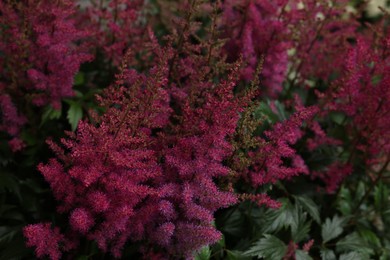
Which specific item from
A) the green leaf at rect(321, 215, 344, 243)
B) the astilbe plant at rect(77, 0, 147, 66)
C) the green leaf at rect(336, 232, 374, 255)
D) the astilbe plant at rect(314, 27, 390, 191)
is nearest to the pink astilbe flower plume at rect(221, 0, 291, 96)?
the astilbe plant at rect(314, 27, 390, 191)

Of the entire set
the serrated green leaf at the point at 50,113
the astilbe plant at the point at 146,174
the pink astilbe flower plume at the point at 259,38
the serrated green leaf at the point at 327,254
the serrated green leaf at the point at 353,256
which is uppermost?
the pink astilbe flower plume at the point at 259,38

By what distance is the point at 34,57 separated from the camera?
2.49 m

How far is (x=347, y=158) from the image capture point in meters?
3.22

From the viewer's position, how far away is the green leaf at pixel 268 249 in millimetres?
2455

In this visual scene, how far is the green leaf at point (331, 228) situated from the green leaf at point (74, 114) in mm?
1580

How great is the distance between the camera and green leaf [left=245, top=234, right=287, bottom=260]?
8.05 feet

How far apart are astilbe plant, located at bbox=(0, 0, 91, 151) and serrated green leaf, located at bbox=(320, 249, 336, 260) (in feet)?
5.61

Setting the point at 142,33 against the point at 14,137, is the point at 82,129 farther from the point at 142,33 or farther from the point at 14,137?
the point at 142,33

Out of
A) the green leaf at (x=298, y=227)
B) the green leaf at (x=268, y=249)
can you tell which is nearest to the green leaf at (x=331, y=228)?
the green leaf at (x=298, y=227)

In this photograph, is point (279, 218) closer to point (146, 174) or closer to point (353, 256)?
point (353, 256)

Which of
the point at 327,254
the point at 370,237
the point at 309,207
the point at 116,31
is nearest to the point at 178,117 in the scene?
the point at 116,31

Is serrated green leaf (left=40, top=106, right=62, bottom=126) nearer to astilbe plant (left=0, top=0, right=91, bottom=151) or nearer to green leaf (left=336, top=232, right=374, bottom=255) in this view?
astilbe plant (left=0, top=0, right=91, bottom=151)

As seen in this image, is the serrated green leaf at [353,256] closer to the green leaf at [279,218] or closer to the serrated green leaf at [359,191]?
the green leaf at [279,218]

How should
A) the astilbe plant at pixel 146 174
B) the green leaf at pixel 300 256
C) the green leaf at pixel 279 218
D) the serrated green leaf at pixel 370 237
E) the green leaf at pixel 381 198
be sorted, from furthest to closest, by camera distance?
the green leaf at pixel 381 198 → the serrated green leaf at pixel 370 237 → the green leaf at pixel 279 218 → the green leaf at pixel 300 256 → the astilbe plant at pixel 146 174
